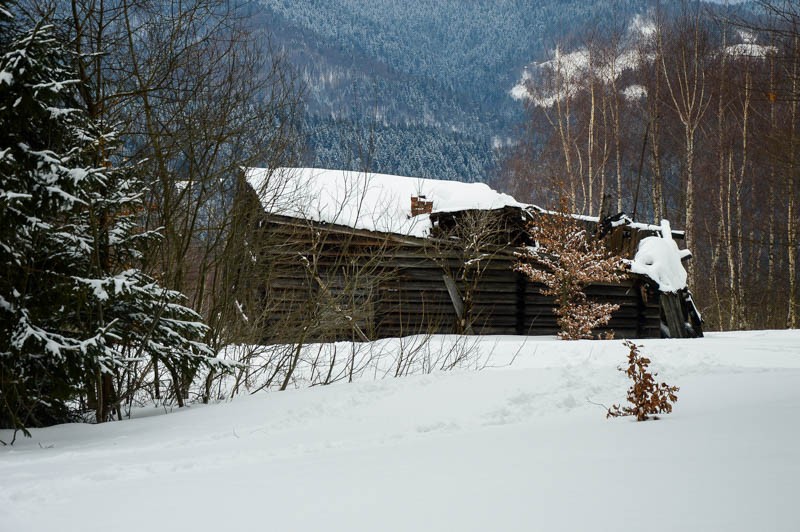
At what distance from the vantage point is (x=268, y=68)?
10156mm

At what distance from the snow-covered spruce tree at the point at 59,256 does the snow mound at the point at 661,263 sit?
48.4 feet

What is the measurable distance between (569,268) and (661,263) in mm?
3120

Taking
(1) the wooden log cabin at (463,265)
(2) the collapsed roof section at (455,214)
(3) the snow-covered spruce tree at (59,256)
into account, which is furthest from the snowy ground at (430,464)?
(2) the collapsed roof section at (455,214)

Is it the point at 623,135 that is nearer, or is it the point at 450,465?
the point at 450,465

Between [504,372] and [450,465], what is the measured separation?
4999 mm

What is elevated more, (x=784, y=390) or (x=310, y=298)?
(x=310, y=298)

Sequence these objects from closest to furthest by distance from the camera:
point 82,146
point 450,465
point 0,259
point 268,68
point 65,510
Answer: point 65,510 < point 450,465 < point 0,259 < point 82,146 < point 268,68

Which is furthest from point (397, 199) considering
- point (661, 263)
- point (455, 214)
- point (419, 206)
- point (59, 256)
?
point (59, 256)

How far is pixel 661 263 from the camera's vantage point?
19.0 metres

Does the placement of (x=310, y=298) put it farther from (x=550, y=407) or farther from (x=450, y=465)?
(x=450, y=465)

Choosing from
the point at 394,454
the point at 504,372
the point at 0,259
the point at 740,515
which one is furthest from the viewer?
the point at 504,372

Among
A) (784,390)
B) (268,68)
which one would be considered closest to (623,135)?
(268,68)

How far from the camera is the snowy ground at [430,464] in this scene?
3.22m

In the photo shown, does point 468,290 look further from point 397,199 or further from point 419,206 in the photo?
point 397,199
